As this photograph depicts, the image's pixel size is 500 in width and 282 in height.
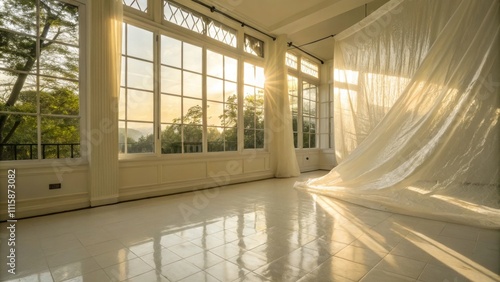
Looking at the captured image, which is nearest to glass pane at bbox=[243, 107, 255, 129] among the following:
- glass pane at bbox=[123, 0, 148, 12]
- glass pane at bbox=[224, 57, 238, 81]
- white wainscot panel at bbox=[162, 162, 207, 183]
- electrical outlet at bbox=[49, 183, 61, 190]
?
glass pane at bbox=[224, 57, 238, 81]

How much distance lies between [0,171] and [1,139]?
0.34 meters

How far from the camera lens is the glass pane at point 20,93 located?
101 inches

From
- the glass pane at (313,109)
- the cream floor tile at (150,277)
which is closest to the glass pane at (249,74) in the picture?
the glass pane at (313,109)

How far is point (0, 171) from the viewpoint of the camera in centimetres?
248

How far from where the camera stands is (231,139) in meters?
4.76

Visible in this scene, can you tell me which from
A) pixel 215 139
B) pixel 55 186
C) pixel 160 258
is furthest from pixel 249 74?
pixel 160 258

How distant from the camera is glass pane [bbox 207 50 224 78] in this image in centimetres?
436

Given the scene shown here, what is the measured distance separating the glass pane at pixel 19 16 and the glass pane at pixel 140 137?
1.49m

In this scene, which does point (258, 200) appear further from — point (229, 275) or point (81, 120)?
point (81, 120)

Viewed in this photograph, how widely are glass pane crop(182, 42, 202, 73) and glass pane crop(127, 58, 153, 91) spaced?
63cm

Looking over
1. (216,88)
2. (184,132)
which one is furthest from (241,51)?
(184,132)

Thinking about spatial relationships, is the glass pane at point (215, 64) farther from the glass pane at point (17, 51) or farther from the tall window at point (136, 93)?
the glass pane at point (17, 51)

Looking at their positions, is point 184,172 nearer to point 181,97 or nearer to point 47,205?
point 181,97

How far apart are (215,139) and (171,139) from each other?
89cm
